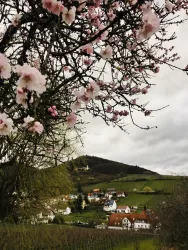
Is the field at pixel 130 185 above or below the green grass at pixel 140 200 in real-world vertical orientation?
above

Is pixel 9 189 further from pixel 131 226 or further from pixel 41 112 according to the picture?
pixel 131 226

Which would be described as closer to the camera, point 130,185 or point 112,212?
point 112,212

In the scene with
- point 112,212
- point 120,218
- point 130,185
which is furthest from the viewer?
point 130,185

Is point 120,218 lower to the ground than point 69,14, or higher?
lower

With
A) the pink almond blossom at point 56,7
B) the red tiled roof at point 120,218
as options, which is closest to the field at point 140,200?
the red tiled roof at point 120,218

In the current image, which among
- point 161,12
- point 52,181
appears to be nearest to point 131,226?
point 52,181

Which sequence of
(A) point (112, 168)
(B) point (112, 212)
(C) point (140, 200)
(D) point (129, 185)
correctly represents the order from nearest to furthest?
(C) point (140, 200), (B) point (112, 212), (D) point (129, 185), (A) point (112, 168)

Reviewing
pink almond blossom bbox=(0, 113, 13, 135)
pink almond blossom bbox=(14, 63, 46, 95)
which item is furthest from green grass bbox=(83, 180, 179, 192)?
pink almond blossom bbox=(14, 63, 46, 95)

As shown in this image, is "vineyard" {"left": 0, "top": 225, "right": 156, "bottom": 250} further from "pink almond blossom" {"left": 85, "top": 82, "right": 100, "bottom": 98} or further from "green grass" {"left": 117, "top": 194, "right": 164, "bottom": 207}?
"green grass" {"left": 117, "top": 194, "right": 164, "bottom": 207}

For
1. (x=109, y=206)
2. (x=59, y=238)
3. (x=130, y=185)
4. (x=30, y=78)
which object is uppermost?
(x=130, y=185)

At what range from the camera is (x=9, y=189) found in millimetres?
12781

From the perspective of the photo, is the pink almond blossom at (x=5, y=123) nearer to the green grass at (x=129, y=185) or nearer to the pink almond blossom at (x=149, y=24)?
the pink almond blossom at (x=149, y=24)

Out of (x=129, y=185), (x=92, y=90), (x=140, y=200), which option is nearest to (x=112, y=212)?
(x=140, y=200)

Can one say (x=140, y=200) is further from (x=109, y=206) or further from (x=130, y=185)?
(x=130, y=185)
